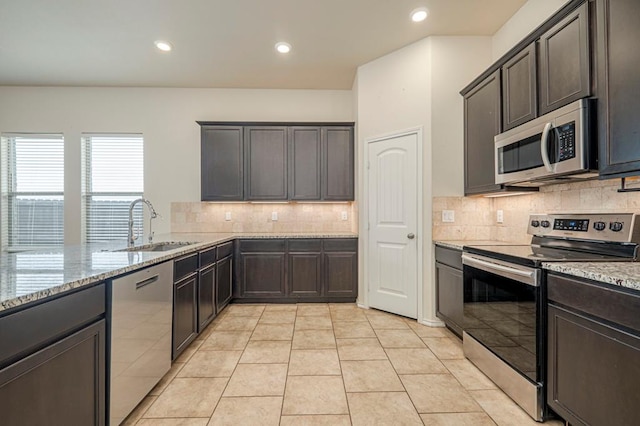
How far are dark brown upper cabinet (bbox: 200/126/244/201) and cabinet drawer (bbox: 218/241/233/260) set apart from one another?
30.6 inches

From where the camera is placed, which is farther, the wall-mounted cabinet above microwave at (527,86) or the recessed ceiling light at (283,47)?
the recessed ceiling light at (283,47)

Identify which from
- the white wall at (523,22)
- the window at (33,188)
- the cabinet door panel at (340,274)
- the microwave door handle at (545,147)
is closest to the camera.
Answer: the microwave door handle at (545,147)

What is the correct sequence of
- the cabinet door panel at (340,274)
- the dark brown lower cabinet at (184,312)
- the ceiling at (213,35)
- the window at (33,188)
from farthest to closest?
the window at (33,188) < the cabinet door panel at (340,274) < the ceiling at (213,35) < the dark brown lower cabinet at (184,312)

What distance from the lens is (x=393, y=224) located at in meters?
3.45

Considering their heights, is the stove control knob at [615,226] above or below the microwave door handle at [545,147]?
below

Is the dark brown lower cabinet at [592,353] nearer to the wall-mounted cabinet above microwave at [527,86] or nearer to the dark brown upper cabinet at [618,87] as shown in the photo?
the dark brown upper cabinet at [618,87]

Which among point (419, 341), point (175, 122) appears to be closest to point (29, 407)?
point (419, 341)

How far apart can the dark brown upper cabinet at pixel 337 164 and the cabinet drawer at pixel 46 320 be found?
10.1 feet

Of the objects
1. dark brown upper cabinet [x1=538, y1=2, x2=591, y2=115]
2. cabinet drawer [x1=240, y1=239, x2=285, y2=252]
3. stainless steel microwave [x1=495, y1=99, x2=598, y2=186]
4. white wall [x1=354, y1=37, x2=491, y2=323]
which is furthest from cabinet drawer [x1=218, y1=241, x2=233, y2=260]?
dark brown upper cabinet [x1=538, y1=2, x2=591, y2=115]

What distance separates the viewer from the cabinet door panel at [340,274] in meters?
3.88

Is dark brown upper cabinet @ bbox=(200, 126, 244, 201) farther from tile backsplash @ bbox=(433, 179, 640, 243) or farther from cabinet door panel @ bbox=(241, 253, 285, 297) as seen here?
tile backsplash @ bbox=(433, 179, 640, 243)

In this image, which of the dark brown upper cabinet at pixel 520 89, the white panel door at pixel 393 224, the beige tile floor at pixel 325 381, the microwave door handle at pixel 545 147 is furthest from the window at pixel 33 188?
the microwave door handle at pixel 545 147

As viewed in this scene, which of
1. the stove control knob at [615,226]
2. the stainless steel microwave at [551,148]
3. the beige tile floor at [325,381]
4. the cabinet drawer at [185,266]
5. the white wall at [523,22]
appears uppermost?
the white wall at [523,22]

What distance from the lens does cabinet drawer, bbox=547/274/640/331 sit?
120cm
